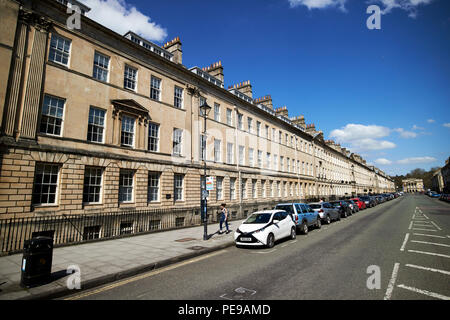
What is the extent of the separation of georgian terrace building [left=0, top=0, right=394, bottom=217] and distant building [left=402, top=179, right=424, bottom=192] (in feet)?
676

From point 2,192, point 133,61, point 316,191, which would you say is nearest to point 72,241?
point 2,192

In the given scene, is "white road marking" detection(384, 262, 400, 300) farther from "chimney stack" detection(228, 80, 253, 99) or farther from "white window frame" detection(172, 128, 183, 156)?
"chimney stack" detection(228, 80, 253, 99)

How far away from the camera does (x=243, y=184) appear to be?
1017 inches

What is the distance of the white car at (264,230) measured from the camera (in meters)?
10.2

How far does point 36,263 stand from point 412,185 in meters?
232

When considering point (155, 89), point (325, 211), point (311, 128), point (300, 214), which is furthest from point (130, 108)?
point (311, 128)

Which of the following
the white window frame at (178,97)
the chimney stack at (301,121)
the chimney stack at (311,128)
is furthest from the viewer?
the chimney stack at (311,128)

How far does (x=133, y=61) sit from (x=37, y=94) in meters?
6.65

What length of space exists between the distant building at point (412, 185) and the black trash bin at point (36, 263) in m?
220

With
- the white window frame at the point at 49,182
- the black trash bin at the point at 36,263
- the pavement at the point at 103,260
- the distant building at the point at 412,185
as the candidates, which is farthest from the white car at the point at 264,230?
the distant building at the point at 412,185

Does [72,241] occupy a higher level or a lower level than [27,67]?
lower

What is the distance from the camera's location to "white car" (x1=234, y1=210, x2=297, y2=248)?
33.3 feet

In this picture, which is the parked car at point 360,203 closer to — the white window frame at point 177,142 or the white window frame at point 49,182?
the white window frame at point 177,142
